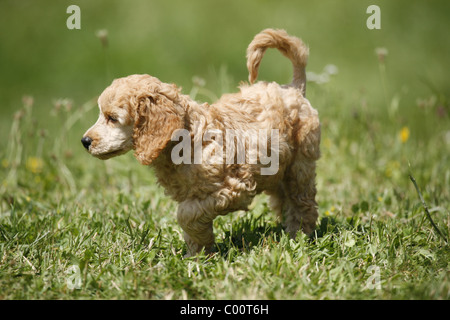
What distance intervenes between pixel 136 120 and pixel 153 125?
13cm

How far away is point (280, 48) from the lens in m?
4.21

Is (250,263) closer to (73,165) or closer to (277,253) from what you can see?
(277,253)

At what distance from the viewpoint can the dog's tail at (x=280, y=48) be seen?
157 inches

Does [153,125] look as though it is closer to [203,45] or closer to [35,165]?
[35,165]

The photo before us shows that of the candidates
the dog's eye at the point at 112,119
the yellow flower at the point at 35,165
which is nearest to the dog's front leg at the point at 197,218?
the dog's eye at the point at 112,119

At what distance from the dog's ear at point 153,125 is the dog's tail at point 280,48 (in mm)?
895

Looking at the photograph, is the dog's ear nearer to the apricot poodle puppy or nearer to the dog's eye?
the apricot poodle puppy

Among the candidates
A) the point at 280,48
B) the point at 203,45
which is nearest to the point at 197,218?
the point at 280,48

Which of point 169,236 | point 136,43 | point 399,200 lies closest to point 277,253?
point 169,236

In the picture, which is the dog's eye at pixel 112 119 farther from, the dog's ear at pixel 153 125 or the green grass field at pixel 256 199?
the green grass field at pixel 256 199

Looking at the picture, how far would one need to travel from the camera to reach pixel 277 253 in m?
3.47
